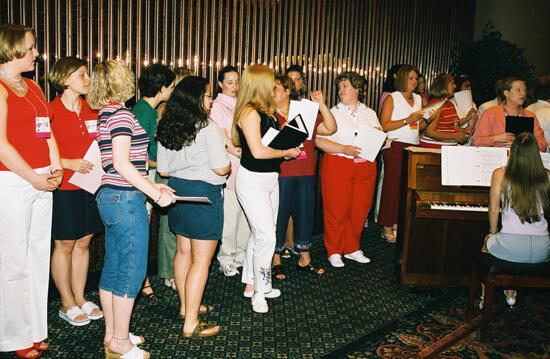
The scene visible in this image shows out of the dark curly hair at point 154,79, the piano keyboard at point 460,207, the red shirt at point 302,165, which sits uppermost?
the dark curly hair at point 154,79

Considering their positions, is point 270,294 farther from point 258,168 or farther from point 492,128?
point 492,128

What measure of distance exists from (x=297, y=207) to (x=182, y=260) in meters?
1.42

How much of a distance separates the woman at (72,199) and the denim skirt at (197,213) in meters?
0.60

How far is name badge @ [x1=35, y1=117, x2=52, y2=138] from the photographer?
2727mm

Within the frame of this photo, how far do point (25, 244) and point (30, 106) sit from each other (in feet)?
2.37

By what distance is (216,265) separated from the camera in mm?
4598

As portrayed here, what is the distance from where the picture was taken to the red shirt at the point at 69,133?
3.16 m

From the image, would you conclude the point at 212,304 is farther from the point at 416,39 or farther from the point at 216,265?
the point at 416,39

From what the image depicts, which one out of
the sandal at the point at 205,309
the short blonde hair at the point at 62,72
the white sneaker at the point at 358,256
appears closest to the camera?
the short blonde hair at the point at 62,72

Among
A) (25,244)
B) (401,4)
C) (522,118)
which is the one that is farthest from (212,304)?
(401,4)

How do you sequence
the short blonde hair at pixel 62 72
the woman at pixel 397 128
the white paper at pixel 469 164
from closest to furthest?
the short blonde hair at pixel 62 72
the white paper at pixel 469 164
the woman at pixel 397 128

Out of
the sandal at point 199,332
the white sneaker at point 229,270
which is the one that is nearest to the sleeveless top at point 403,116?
the white sneaker at point 229,270

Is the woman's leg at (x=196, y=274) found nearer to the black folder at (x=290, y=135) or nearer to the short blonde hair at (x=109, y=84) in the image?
the black folder at (x=290, y=135)

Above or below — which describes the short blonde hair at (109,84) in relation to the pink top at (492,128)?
above
